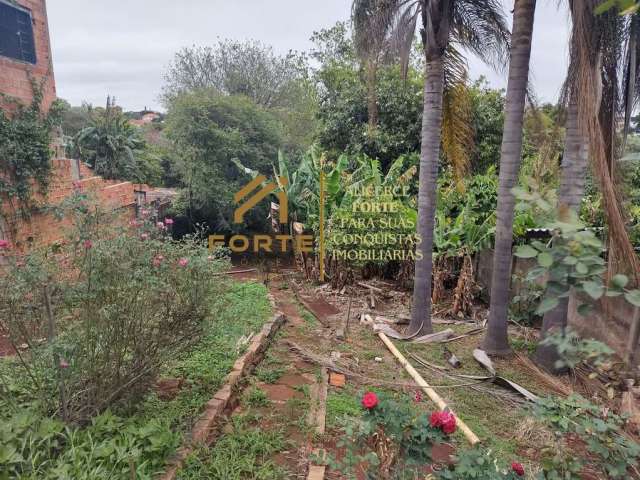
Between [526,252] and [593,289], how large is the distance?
0.64 feet

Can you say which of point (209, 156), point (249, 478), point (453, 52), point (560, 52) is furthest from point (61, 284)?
point (209, 156)

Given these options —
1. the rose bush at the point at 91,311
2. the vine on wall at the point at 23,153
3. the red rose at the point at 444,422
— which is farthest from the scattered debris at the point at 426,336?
the vine on wall at the point at 23,153

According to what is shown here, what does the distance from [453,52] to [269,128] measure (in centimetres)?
670

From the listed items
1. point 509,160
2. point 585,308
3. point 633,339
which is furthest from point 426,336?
point 585,308

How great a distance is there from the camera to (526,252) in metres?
1.23

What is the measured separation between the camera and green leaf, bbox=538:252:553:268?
45.8 inches

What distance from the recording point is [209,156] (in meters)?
10.8

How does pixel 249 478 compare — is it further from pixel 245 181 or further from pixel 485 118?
pixel 485 118

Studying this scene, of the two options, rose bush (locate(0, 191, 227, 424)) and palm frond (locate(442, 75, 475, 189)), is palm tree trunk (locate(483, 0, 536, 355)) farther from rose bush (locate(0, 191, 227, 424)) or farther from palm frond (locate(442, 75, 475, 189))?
rose bush (locate(0, 191, 227, 424))

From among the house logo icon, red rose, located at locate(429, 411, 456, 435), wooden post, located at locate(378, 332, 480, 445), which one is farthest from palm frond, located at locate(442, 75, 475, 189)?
red rose, located at locate(429, 411, 456, 435)

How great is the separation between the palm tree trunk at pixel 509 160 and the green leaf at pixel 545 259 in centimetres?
394

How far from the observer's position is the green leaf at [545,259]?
116 cm

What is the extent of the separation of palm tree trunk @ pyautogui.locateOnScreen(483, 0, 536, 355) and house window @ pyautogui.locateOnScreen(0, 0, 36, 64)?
6892 mm

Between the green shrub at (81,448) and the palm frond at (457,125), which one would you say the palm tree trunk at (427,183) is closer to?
the palm frond at (457,125)
